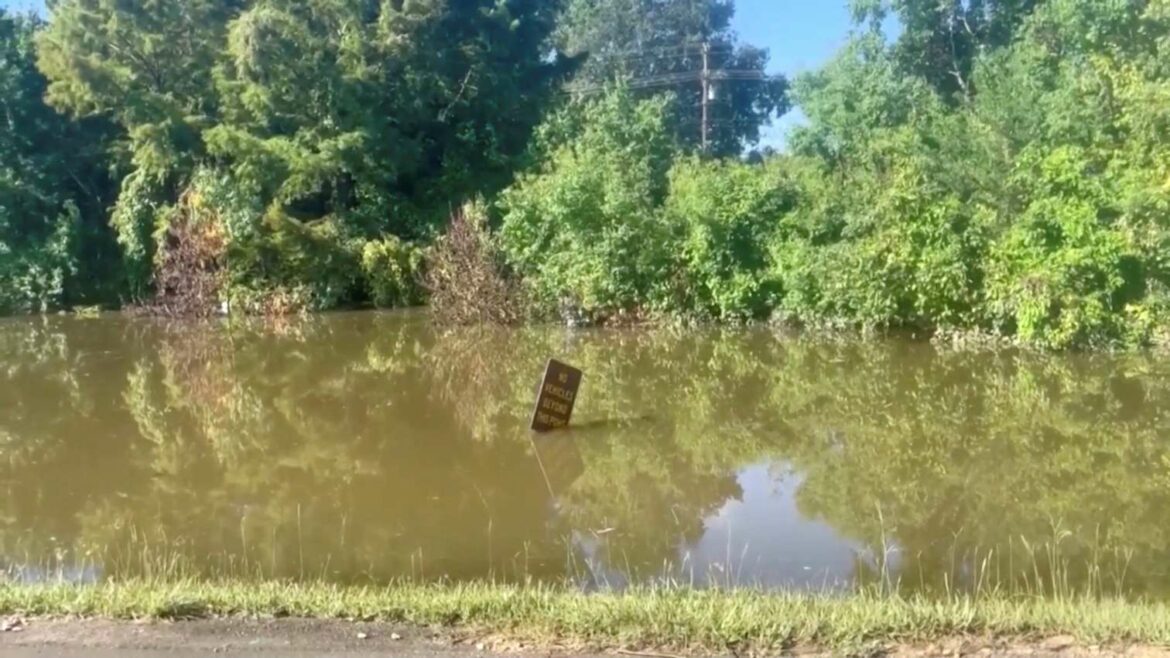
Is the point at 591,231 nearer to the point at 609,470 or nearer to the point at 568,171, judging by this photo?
the point at 568,171

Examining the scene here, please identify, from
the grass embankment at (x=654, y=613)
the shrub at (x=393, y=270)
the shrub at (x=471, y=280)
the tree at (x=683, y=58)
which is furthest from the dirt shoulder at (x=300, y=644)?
the tree at (x=683, y=58)

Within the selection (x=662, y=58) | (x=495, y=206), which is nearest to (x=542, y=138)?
(x=495, y=206)

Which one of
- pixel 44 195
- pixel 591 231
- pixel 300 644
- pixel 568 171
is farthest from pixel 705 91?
pixel 300 644

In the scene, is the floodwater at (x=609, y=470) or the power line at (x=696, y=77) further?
the power line at (x=696, y=77)

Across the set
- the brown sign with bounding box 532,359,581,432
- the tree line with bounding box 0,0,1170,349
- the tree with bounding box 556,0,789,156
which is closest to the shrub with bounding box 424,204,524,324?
the tree line with bounding box 0,0,1170,349

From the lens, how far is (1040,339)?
711 inches

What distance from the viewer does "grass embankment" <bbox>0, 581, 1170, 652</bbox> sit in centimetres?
516

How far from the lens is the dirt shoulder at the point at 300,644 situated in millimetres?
5000

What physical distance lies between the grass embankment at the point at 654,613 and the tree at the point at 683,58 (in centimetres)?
3450

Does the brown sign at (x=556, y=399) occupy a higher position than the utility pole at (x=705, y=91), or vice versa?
the utility pole at (x=705, y=91)

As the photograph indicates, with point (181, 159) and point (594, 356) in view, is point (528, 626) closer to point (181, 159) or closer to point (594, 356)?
point (594, 356)

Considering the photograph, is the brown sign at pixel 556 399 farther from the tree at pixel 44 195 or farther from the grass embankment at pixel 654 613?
the tree at pixel 44 195

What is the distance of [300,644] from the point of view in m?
5.15

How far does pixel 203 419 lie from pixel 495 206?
1297 cm
